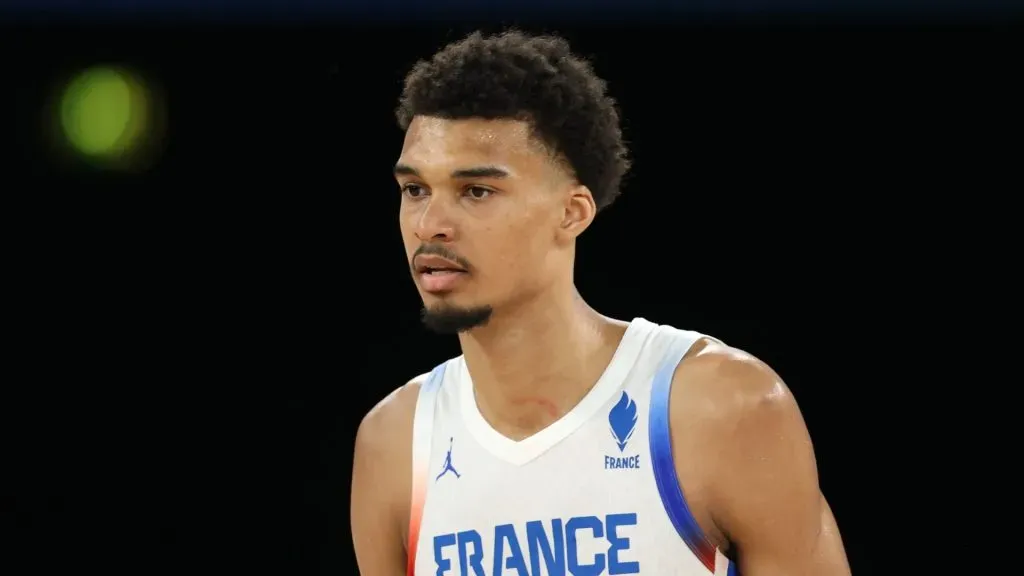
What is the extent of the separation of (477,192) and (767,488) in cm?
67

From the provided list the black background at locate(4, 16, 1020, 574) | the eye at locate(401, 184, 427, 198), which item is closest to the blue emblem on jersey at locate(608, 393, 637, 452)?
the eye at locate(401, 184, 427, 198)

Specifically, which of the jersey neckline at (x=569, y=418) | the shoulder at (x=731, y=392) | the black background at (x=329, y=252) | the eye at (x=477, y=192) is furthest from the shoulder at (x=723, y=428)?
the black background at (x=329, y=252)

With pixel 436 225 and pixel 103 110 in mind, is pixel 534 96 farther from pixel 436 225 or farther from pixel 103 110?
pixel 103 110

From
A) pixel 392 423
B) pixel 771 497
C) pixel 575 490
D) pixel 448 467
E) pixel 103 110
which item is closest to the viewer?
pixel 771 497

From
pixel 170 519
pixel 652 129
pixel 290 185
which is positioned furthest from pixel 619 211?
pixel 170 519

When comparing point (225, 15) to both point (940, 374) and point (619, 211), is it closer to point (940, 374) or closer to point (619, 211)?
point (619, 211)

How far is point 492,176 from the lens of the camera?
2.46m

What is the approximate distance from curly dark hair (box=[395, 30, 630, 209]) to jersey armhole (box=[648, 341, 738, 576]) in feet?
1.35

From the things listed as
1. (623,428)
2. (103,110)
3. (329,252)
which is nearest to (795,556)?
(623,428)

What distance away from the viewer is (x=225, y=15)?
12.5 ft

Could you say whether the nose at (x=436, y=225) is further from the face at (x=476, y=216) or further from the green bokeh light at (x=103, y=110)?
the green bokeh light at (x=103, y=110)

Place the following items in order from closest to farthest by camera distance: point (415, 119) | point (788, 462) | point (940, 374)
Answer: point (788, 462) < point (415, 119) < point (940, 374)

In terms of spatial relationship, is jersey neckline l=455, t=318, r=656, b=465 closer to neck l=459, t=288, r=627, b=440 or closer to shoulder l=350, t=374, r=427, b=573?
neck l=459, t=288, r=627, b=440

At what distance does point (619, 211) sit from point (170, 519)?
139 cm
